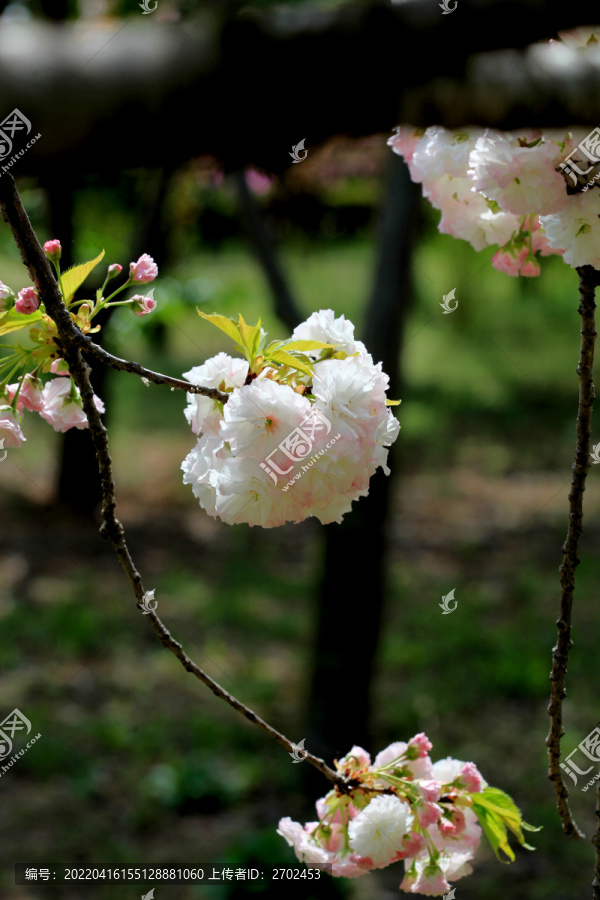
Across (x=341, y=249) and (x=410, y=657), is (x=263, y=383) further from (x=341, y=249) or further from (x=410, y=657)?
(x=341, y=249)

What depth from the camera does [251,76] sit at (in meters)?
0.41

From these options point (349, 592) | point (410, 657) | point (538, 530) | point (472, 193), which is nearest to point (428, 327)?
point (538, 530)

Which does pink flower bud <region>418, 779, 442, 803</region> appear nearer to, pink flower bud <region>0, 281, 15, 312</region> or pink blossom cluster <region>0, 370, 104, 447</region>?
pink blossom cluster <region>0, 370, 104, 447</region>

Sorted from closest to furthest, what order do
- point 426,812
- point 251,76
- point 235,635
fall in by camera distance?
point 251,76 → point 426,812 → point 235,635

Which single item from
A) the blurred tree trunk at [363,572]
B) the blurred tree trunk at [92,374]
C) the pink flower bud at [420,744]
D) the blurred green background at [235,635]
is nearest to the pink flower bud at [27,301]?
the blurred green background at [235,635]

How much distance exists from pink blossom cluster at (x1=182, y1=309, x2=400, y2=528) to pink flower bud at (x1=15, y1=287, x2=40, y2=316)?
191mm

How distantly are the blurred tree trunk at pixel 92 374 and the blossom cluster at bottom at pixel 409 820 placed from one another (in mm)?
3270

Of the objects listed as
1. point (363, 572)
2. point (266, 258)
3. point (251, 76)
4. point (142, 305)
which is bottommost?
point (251, 76)

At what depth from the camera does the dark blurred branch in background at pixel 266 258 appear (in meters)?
2.91

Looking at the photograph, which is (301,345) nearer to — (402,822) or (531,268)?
(531,268)

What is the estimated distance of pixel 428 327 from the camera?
860 centimetres

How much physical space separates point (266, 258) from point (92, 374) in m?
1.28

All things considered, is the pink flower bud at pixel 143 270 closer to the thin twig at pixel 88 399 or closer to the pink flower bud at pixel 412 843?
the thin twig at pixel 88 399

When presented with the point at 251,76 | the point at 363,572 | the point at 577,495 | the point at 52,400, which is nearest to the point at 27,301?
the point at 52,400
